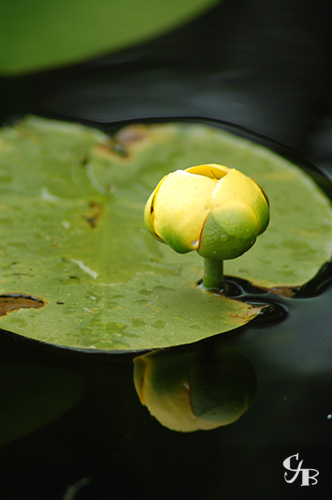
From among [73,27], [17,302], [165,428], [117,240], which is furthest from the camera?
[73,27]

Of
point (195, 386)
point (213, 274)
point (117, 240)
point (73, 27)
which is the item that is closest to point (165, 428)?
point (195, 386)

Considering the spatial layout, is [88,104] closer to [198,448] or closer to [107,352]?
[107,352]

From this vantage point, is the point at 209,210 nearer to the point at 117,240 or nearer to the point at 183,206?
the point at 183,206

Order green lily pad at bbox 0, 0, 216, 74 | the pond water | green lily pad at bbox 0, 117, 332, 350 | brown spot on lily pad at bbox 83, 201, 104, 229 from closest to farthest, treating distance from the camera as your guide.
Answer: the pond water
green lily pad at bbox 0, 117, 332, 350
brown spot on lily pad at bbox 83, 201, 104, 229
green lily pad at bbox 0, 0, 216, 74

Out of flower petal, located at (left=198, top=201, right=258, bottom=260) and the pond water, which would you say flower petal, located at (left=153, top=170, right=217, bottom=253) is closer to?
flower petal, located at (left=198, top=201, right=258, bottom=260)

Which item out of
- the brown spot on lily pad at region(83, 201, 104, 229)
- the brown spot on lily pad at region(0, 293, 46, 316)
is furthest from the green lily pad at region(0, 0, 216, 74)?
the brown spot on lily pad at region(0, 293, 46, 316)

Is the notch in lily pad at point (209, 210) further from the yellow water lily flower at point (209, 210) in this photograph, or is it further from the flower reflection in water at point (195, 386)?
the flower reflection in water at point (195, 386)
